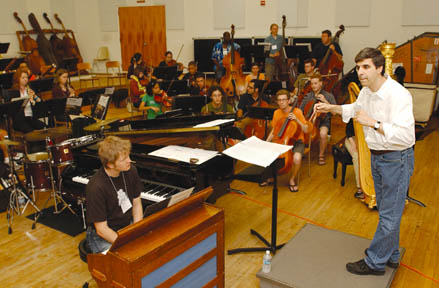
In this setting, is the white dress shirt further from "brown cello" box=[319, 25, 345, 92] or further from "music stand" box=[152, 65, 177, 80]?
"music stand" box=[152, 65, 177, 80]

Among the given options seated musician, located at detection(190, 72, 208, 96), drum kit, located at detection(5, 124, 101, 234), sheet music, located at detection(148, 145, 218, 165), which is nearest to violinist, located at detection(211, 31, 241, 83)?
seated musician, located at detection(190, 72, 208, 96)

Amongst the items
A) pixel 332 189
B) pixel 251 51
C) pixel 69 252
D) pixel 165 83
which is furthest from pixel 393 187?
pixel 251 51

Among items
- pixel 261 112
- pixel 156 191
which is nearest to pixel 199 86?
pixel 261 112

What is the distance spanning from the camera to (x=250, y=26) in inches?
437

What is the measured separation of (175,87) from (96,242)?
4.41 meters

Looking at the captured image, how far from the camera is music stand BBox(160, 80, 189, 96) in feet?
22.7

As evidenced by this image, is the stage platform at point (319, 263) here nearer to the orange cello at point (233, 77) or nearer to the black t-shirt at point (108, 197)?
the black t-shirt at point (108, 197)

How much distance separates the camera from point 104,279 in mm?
2113

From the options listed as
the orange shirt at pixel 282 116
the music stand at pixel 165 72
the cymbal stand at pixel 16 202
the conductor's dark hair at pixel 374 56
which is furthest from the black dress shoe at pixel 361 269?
the music stand at pixel 165 72

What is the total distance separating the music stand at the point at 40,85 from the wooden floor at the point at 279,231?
2667 mm

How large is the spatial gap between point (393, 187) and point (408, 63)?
673cm

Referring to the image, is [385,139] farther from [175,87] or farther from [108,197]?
→ [175,87]

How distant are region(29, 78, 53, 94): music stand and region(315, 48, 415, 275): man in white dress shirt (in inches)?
208

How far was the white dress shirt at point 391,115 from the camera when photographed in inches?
102
